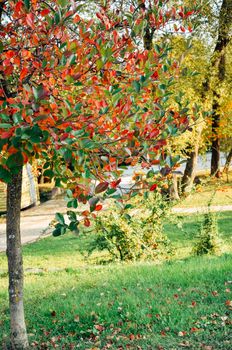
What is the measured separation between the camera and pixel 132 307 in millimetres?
5457

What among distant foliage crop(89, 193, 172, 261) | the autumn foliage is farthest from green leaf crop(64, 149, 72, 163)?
distant foliage crop(89, 193, 172, 261)

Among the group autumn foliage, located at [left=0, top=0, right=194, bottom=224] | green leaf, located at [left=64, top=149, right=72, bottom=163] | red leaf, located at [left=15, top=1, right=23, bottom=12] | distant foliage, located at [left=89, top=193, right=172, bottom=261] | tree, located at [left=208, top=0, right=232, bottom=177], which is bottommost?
distant foliage, located at [left=89, top=193, right=172, bottom=261]

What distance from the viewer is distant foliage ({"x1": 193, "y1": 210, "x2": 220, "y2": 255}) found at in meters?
9.08

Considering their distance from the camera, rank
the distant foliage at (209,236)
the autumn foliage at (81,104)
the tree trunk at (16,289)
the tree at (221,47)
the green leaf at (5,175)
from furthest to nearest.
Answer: the tree at (221,47) < the distant foliage at (209,236) < the tree trunk at (16,289) < the green leaf at (5,175) < the autumn foliage at (81,104)

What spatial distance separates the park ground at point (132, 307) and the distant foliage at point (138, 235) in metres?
0.47

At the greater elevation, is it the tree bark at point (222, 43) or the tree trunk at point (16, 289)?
the tree bark at point (222, 43)

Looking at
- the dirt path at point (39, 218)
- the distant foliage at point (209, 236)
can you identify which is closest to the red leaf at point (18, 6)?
the distant foliage at point (209, 236)

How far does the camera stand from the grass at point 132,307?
4.77 metres

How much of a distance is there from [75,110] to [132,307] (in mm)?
3103

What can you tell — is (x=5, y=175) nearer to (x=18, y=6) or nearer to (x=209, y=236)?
(x=18, y=6)

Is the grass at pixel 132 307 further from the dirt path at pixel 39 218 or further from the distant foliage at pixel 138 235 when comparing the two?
the dirt path at pixel 39 218

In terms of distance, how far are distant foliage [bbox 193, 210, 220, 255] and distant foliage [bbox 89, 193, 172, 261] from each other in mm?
572

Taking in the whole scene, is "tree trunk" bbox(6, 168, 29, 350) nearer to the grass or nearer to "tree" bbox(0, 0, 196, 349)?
"tree" bbox(0, 0, 196, 349)

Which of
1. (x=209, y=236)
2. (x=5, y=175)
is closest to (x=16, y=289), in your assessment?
(x=5, y=175)
